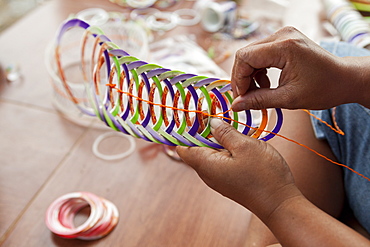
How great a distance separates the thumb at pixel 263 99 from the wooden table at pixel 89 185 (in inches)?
11.0

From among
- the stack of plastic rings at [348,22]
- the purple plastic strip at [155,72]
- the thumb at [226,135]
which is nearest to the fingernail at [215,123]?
the thumb at [226,135]

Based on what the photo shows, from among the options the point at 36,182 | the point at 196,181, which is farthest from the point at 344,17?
the point at 36,182

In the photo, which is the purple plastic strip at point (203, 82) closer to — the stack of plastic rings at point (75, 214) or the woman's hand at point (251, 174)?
the woman's hand at point (251, 174)

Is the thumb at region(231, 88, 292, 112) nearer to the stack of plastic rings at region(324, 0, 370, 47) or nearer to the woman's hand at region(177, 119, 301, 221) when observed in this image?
the woman's hand at region(177, 119, 301, 221)

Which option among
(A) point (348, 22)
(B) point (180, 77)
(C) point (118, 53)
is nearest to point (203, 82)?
(B) point (180, 77)

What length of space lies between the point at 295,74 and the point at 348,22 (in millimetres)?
610

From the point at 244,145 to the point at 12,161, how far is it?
57 centimetres

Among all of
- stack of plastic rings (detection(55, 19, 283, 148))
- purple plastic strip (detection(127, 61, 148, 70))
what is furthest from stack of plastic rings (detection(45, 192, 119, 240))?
purple plastic strip (detection(127, 61, 148, 70))

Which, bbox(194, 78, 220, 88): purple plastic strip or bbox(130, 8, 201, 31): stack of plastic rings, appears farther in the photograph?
bbox(130, 8, 201, 31): stack of plastic rings

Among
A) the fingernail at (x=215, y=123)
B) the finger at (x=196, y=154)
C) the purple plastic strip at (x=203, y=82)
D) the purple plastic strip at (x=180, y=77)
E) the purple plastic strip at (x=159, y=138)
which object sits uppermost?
the purple plastic strip at (x=180, y=77)

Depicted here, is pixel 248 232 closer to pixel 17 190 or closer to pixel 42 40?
pixel 17 190

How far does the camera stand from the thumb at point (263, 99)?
0.46m

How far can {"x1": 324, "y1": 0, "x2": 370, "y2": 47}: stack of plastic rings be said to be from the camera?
836 millimetres

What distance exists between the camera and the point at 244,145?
44 centimetres
